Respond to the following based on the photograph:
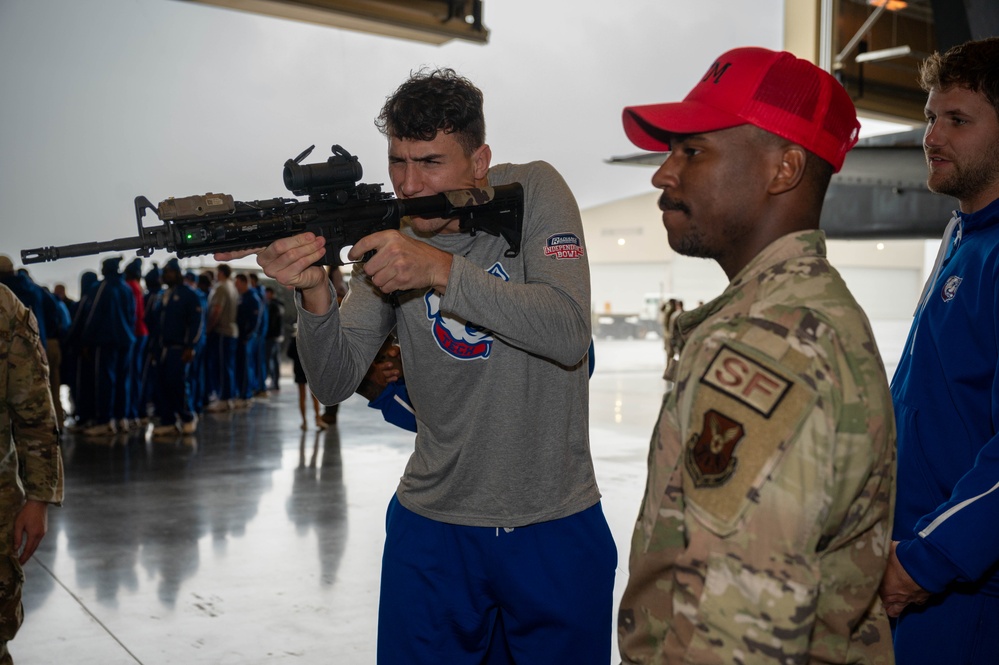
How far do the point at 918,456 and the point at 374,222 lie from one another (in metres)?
1.34

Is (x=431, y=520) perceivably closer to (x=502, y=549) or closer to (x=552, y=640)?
(x=502, y=549)

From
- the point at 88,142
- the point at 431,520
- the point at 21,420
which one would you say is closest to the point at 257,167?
the point at 88,142

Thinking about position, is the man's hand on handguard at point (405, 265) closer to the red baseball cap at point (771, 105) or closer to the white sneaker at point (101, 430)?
the red baseball cap at point (771, 105)

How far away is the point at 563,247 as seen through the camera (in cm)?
210

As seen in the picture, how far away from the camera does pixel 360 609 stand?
4.71 metres

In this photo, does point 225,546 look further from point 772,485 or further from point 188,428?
point 772,485

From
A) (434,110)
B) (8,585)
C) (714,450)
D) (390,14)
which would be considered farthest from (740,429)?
(390,14)

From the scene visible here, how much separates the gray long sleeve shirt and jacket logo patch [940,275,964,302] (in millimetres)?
790

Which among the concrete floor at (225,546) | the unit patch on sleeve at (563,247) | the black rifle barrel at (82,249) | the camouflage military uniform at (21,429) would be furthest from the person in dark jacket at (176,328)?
the unit patch on sleeve at (563,247)

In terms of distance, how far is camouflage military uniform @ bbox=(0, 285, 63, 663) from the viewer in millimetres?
2512

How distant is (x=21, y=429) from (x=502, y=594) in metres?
1.57

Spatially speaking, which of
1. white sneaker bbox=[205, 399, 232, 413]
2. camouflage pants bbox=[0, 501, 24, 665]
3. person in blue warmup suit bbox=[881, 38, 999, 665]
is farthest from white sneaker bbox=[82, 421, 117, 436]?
person in blue warmup suit bbox=[881, 38, 999, 665]

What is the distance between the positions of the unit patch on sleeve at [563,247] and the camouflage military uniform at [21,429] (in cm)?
159

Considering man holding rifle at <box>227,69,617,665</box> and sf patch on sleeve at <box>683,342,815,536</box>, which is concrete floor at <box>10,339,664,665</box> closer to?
man holding rifle at <box>227,69,617,665</box>
